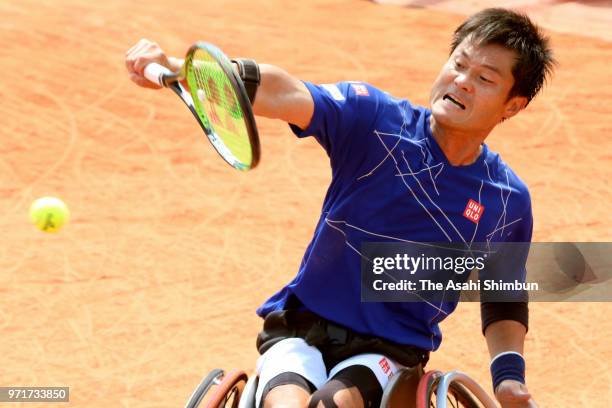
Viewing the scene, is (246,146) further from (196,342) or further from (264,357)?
(196,342)

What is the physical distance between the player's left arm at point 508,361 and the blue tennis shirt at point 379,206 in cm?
32

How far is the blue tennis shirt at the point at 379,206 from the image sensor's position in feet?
13.3

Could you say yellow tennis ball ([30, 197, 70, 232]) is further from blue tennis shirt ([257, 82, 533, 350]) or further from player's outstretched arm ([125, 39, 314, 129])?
player's outstretched arm ([125, 39, 314, 129])

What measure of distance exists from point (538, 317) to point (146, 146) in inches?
175

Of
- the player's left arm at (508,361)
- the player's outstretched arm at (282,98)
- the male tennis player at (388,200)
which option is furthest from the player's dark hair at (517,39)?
the player's left arm at (508,361)

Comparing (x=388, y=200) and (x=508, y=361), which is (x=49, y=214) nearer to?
(x=388, y=200)

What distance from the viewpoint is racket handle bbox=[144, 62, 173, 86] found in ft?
12.5

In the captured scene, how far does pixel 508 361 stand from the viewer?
436cm

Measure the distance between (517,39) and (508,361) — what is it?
1.26 metres

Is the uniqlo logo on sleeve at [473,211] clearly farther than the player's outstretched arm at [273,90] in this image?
Yes

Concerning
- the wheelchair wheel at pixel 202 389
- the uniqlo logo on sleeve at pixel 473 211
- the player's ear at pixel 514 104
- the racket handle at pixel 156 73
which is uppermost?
the racket handle at pixel 156 73

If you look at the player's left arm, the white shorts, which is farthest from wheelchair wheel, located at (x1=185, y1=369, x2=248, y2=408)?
the player's left arm

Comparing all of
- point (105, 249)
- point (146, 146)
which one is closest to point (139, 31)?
point (146, 146)

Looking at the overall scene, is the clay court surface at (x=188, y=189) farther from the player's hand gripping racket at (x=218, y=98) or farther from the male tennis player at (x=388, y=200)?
the player's hand gripping racket at (x=218, y=98)
